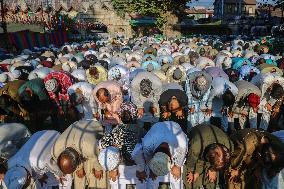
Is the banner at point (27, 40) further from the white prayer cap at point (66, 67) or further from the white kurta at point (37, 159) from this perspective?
the white kurta at point (37, 159)

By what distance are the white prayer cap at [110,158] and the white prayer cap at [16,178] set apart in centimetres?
96

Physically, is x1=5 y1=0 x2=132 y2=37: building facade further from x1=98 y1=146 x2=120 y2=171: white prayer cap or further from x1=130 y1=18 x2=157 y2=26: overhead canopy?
x1=98 y1=146 x2=120 y2=171: white prayer cap

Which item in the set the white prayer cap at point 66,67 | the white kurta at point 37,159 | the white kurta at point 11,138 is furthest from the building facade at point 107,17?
the white kurta at point 37,159

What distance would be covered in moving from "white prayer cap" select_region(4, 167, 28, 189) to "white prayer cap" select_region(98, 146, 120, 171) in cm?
96

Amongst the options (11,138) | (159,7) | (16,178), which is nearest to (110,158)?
(16,178)

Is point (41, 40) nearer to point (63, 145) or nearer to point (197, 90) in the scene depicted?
point (197, 90)

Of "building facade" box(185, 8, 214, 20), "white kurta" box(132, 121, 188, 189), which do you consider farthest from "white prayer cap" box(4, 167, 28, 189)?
"building facade" box(185, 8, 214, 20)

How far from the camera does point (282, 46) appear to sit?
20875mm

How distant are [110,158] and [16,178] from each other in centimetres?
116

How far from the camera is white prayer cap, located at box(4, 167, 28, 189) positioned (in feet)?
14.9

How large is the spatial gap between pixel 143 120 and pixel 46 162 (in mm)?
3413

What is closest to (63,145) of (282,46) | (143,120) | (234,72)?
(143,120)

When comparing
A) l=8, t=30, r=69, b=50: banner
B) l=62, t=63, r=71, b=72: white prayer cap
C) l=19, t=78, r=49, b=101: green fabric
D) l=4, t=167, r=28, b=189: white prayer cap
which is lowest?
l=4, t=167, r=28, b=189: white prayer cap

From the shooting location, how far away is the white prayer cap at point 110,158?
4.79 metres
